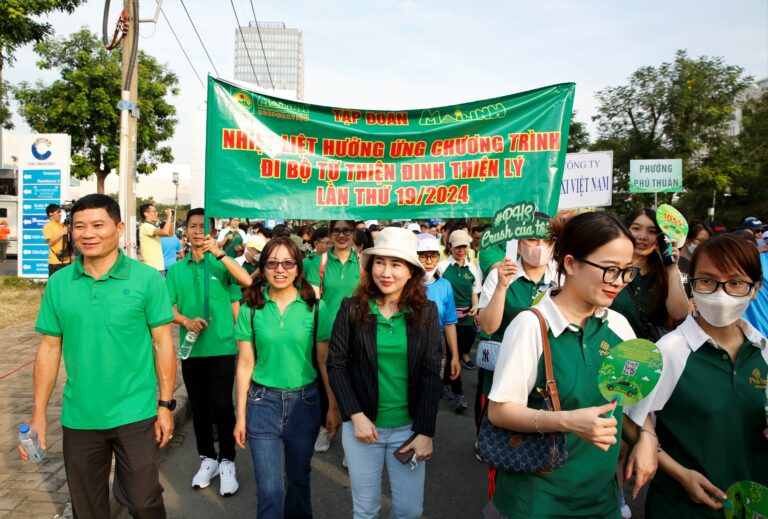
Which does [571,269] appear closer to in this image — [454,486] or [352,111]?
[352,111]

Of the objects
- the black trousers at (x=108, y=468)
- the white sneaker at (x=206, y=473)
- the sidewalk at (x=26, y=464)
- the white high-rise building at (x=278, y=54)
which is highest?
the white high-rise building at (x=278, y=54)

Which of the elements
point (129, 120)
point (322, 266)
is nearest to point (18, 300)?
point (129, 120)

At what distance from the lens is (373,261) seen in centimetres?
288

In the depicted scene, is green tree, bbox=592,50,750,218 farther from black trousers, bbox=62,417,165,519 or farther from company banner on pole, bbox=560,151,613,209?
black trousers, bbox=62,417,165,519

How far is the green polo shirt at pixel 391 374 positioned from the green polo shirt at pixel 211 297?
170 cm

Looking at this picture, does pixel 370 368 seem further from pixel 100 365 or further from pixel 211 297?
pixel 211 297

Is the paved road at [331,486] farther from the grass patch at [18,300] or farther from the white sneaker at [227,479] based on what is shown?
the grass patch at [18,300]

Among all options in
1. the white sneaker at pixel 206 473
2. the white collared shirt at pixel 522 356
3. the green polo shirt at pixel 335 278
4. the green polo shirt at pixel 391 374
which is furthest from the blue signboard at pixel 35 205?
the white collared shirt at pixel 522 356

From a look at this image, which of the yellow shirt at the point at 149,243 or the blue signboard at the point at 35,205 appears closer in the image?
the yellow shirt at the point at 149,243

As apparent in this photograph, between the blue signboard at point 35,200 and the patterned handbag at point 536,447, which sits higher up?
the blue signboard at point 35,200

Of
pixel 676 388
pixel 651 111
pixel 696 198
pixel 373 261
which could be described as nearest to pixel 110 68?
pixel 373 261

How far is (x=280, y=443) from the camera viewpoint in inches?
117

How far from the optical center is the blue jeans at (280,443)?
9.47 feet

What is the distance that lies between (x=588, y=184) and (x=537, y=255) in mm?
4916
